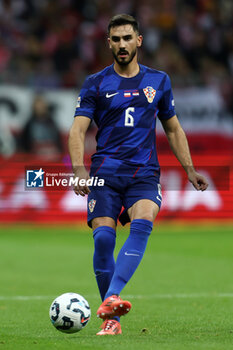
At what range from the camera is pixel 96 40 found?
19.2 m

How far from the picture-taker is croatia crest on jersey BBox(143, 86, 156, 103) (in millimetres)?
5992

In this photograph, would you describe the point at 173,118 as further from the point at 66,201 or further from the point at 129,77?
the point at 66,201

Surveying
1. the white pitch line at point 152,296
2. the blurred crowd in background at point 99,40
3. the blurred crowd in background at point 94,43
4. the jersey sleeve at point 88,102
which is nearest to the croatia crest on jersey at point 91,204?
the jersey sleeve at point 88,102

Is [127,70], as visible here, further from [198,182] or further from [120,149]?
[198,182]

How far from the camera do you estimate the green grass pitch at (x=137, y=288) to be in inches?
217

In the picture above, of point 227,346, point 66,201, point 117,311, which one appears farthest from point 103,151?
point 66,201

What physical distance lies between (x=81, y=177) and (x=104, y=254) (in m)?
0.62

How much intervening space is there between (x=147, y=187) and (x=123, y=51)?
39.4 inches

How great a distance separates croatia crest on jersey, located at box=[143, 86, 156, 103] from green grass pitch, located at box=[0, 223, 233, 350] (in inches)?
67.0

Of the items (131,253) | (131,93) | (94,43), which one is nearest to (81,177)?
(131,253)

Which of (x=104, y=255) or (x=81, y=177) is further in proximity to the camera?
(x=104, y=255)

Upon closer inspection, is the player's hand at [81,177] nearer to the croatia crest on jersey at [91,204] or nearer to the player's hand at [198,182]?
the croatia crest on jersey at [91,204]

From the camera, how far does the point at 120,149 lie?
19.4ft

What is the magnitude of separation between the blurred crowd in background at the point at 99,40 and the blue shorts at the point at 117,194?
1172 centimetres
